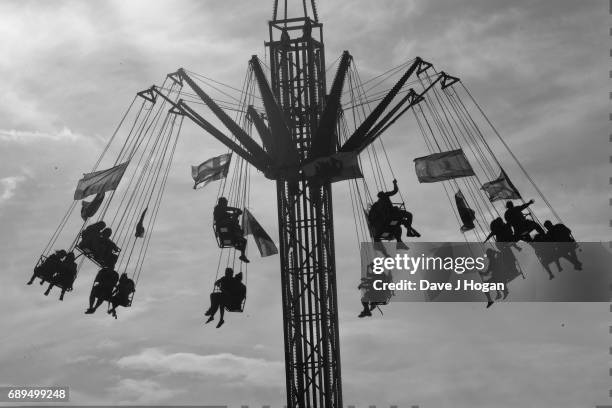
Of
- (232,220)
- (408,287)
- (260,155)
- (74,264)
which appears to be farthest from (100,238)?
(408,287)

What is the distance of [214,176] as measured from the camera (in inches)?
1823

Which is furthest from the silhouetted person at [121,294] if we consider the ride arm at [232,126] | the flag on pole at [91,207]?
the ride arm at [232,126]

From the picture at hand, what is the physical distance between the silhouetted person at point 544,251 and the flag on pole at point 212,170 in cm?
1206

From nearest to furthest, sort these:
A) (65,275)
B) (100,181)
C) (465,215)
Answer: (65,275)
(465,215)
(100,181)

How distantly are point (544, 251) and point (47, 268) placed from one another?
1648 cm

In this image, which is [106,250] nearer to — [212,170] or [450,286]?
[212,170]

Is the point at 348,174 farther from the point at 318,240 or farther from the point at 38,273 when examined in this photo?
the point at 38,273

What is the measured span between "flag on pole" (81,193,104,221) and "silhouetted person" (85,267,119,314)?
3315 millimetres

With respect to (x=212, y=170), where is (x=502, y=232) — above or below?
below

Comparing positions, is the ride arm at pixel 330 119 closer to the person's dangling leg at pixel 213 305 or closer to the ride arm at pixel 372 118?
the ride arm at pixel 372 118

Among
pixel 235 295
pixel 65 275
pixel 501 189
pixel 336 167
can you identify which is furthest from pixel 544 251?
pixel 65 275

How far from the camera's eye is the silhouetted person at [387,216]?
4188cm

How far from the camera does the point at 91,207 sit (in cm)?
4497

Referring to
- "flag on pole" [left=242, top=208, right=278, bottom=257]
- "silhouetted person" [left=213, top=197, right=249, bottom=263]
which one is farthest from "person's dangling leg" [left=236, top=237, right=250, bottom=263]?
"flag on pole" [left=242, top=208, right=278, bottom=257]
